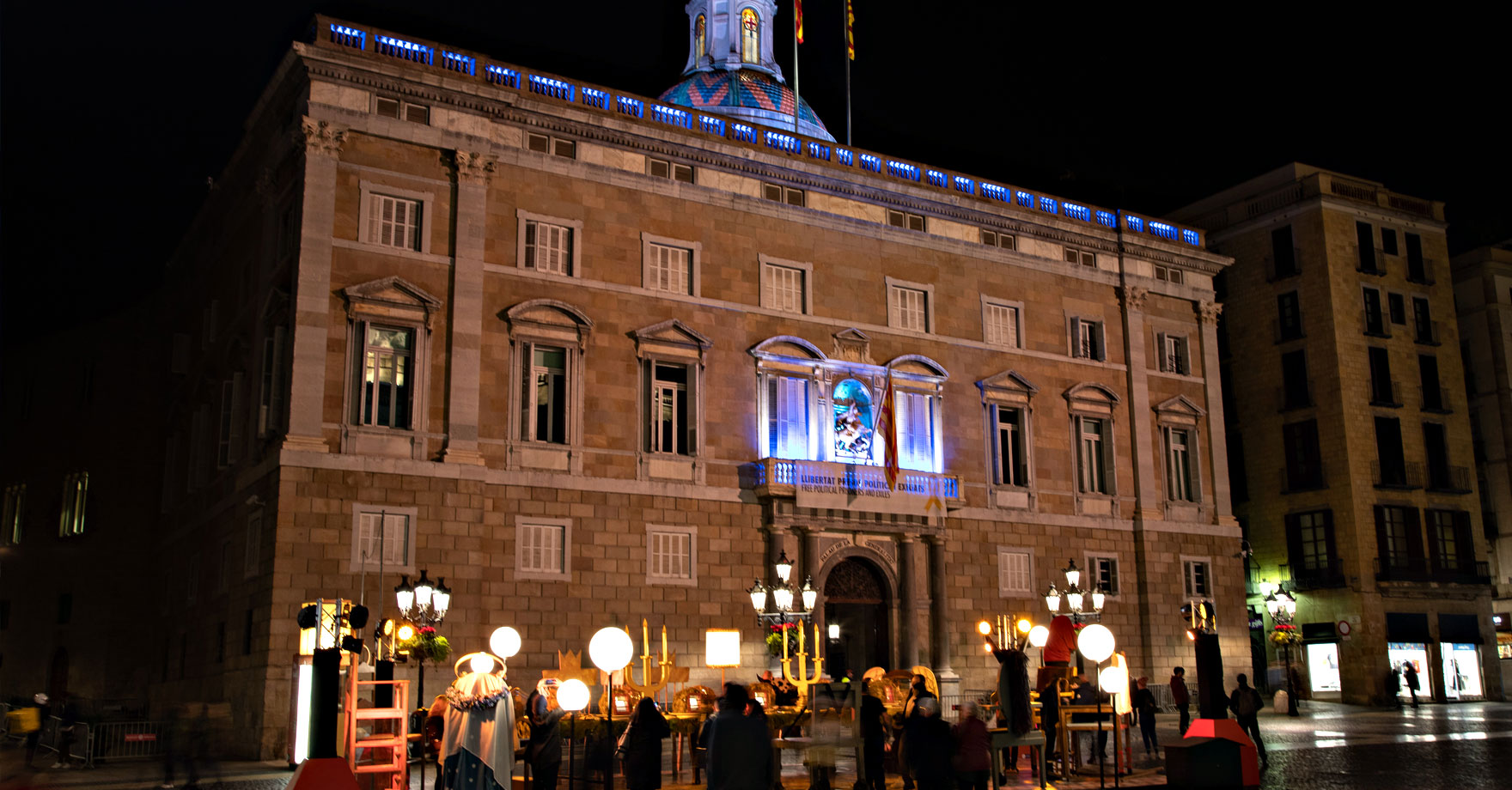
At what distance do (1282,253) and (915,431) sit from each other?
2086cm

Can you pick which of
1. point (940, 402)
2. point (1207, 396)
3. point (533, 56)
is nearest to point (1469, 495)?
point (1207, 396)

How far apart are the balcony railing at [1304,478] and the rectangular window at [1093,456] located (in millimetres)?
11329

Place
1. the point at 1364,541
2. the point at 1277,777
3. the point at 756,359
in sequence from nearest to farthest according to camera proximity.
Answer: the point at 1277,777, the point at 756,359, the point at 1364,541

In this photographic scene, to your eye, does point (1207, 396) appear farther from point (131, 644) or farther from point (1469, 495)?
point (131, 644)

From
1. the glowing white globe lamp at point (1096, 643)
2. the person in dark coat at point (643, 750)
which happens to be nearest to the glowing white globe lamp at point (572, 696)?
the person in dark coat at point (643, 750)

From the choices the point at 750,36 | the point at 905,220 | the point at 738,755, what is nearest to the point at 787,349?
the point at 905,220

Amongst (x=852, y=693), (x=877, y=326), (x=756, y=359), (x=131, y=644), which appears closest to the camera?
(x=852, y=693)

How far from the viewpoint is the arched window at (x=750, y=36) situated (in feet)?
157

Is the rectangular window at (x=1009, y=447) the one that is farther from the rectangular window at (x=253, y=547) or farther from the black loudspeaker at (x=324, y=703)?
the black loudspeaker at (x=324, y=703)

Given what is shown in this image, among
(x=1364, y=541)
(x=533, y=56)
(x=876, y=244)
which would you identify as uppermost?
(x=533, y=56)

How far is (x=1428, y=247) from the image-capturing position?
4897 centimetres

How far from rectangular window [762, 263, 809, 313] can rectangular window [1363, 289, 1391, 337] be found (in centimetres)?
2450

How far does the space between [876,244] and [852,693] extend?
20371 millimetres

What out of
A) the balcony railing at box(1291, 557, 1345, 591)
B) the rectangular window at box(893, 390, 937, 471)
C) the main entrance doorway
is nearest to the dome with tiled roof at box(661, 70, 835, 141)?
the rectangular window at box(893, 390, 937, 471)
